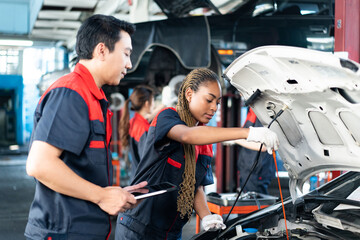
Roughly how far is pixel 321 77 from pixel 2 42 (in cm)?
1698

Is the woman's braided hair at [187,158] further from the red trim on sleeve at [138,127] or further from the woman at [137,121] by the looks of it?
the red trim on sleeve at [138,127]

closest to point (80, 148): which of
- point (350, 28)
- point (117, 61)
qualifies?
point (117, 61)

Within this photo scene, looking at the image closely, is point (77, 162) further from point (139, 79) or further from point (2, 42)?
point (2, 42)

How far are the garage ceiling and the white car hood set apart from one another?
5.77m

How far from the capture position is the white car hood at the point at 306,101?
1.59 meters

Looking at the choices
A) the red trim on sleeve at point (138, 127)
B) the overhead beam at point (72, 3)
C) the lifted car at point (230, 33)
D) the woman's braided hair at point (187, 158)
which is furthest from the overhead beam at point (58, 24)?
the woman's braided hair at point (187, 158)

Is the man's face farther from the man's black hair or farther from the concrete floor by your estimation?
the concrete floor

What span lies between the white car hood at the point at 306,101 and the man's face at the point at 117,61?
1.53 feet

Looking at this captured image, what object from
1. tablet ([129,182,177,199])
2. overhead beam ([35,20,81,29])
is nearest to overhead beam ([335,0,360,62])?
tablet ([129,182,177,199])

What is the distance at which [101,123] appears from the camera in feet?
5.50

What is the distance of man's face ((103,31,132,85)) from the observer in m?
1.71

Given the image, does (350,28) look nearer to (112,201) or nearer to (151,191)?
(151,191)

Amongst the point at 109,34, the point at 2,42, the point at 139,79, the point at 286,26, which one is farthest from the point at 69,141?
the point at 2,42

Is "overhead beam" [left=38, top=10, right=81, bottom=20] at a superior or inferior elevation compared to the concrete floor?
superior
